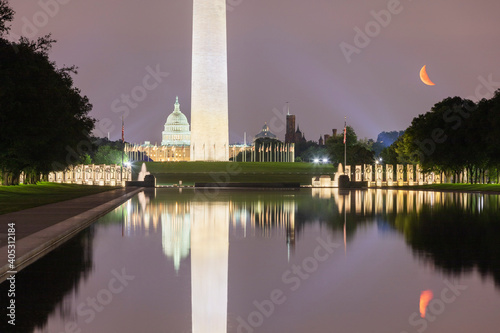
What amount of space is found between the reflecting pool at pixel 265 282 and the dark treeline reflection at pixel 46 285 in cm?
2

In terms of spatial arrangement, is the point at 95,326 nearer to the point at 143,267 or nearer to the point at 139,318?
the point at 139,318

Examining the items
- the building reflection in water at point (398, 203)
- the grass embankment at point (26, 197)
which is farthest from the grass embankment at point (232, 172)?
the building reflection in water at point (398, 203)

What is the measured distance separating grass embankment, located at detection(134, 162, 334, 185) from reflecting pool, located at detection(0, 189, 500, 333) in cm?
6334

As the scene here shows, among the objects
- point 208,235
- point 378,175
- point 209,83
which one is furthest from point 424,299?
point 209,83

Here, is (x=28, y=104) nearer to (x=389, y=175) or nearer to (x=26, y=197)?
(x=26, y=197)

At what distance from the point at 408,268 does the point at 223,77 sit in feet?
291

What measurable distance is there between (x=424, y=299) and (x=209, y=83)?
91.8 m

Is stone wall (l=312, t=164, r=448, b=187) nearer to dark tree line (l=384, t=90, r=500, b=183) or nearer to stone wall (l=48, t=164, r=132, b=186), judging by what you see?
dark tree line (l=384, t=90, r=500, b=183)

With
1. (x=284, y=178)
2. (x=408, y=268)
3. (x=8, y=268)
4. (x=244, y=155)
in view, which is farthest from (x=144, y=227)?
(x=244, y=155)

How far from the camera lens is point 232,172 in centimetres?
9662

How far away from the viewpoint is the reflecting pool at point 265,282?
8.87 m

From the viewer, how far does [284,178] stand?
278 ft

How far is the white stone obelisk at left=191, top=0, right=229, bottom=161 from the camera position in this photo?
315 feet

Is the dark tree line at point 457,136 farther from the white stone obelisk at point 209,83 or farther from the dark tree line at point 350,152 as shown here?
the dark tree line at point 350,152
